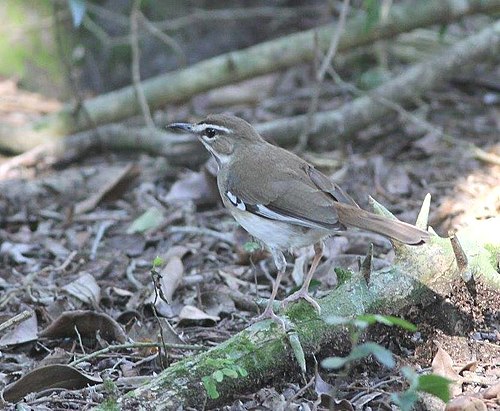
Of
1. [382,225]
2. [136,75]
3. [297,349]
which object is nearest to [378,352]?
[297,349]

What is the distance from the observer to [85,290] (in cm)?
573

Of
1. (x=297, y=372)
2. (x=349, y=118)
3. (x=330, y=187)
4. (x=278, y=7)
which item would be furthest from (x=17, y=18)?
(x=297, y=372)

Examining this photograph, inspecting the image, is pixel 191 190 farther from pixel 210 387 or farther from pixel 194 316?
pixel 210 387

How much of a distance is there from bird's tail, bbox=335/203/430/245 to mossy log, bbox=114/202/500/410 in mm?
271

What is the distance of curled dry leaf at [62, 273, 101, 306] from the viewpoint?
5.64m

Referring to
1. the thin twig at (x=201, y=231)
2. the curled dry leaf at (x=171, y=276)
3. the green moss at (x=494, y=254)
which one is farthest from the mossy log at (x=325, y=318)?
the thin twig at (x=201, y=231)

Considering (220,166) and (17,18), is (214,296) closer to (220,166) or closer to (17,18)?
(220,166)

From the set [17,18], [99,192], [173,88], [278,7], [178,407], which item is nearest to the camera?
[178,407]

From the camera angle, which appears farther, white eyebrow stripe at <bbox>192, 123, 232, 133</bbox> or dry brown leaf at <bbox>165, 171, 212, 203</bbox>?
dry brown leaf at <bbox>165, 171, 212, 203</bbox>

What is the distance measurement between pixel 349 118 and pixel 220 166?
3.37m

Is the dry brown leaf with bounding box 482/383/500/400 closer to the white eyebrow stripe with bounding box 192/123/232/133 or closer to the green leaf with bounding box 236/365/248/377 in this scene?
the green leaf with bounding box 236/365/248/377

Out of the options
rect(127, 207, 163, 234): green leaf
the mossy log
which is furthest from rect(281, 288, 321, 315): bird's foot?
rect(127, 207, 163, 234): green leaf

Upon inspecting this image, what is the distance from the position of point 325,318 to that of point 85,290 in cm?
201

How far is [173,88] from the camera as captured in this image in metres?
9.56
